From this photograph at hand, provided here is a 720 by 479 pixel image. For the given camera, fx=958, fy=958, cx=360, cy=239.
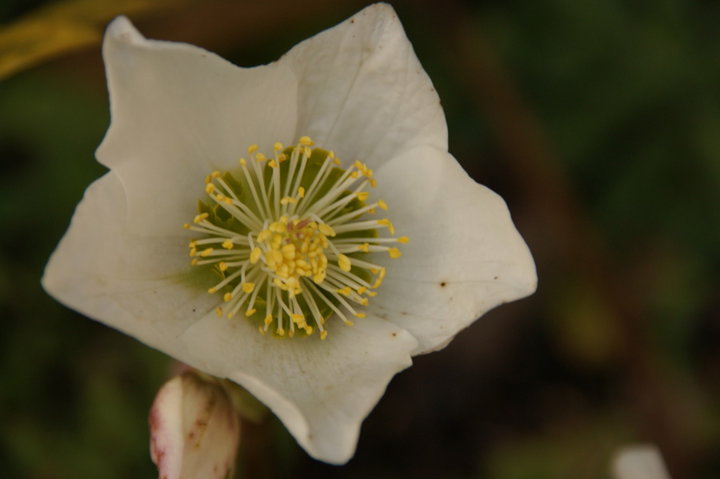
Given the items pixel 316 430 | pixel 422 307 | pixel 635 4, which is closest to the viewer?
pixel 316 430

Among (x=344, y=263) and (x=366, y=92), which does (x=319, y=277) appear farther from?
(x=366, y=92)

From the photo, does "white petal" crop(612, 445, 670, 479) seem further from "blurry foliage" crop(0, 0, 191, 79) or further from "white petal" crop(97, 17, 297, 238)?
"blurry foliage" crop(0, 0, 191, 79)

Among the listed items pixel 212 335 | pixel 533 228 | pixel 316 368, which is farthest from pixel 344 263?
pixel 533 228

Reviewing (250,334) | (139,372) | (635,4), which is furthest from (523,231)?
(250,334)

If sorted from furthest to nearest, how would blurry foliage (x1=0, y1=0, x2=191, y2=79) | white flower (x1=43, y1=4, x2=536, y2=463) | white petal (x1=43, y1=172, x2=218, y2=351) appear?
1. blurry foliage (x1=0, y1=0, x2=191, y2=79)
2. white flower (x1=43, y1=4, x2=536, y2=463)
3. white petal (x1=43, y1=172, x2=218, y2=351)

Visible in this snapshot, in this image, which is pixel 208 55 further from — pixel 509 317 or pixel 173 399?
pixel 509 317

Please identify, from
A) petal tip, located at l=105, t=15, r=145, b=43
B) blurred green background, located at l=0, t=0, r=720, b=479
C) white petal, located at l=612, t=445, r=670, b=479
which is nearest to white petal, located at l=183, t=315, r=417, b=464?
petal tip, located at l=105, t=15, r=145, b=43
